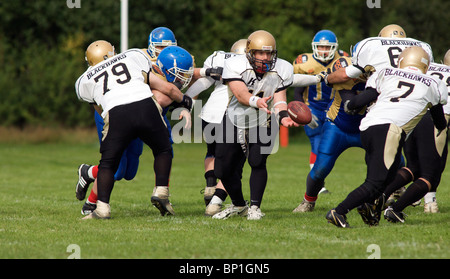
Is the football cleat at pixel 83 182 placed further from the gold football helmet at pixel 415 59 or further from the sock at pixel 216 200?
the gold football helmet at pixel 415 59

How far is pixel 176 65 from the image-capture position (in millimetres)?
6551

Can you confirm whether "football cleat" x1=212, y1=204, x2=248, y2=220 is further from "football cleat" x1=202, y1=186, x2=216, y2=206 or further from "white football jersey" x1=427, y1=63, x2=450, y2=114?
"white football jersey" x1=427, y1=63, x2=450, y2=114

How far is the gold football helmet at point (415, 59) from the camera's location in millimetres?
5742

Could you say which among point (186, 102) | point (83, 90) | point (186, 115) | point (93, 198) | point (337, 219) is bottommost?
point (93, 198)

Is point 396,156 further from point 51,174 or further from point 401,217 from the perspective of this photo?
point 51,174

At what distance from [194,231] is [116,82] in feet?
5.12

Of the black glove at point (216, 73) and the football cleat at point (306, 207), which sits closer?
the black glove at point (216, 73)

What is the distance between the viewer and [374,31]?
89.8ft

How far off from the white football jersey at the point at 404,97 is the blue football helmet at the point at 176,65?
1.79m

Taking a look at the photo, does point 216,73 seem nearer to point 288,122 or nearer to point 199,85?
point 199,85

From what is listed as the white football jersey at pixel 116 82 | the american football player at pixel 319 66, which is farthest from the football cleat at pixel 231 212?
the american football player at pixel 319 66

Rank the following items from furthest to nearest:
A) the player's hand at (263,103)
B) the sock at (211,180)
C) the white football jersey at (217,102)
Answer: the sock at (211,180) < the white football jersey at (217,102) < the player's hand at (263,103)

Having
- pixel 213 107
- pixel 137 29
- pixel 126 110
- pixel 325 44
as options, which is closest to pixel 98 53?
pixel 126 110
